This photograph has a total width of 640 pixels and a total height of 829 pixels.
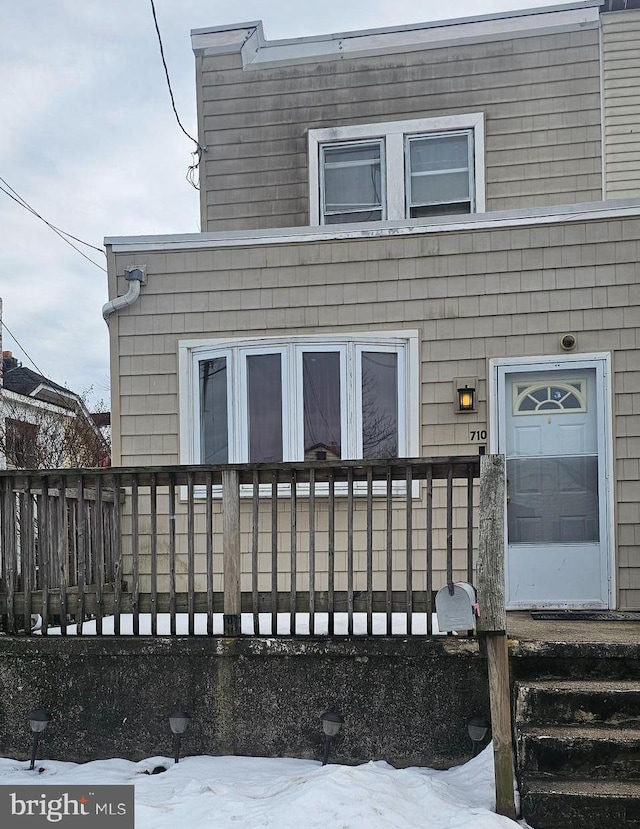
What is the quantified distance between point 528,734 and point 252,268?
4.15 meters

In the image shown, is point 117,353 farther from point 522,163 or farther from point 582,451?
point 522,163

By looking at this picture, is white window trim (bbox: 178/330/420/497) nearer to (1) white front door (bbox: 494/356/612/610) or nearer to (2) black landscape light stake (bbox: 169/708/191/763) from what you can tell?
(1) white front door (bbox: 494/356/612/610)

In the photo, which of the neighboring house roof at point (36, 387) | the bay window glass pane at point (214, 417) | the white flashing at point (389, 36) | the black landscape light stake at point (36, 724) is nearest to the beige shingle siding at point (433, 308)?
the bay window glass pane at point (214, 417)

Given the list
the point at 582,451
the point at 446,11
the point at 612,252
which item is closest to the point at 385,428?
the point at 582,451

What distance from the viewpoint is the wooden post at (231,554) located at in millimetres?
4168

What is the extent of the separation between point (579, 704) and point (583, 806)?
18.0 inches

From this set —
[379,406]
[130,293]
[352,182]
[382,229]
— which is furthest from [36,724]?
[352,182]

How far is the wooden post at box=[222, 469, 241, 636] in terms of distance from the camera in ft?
13.7

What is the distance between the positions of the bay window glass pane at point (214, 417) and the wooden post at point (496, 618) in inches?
122

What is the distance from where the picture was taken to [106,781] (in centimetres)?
375

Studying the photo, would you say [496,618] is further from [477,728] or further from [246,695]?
[246,695]

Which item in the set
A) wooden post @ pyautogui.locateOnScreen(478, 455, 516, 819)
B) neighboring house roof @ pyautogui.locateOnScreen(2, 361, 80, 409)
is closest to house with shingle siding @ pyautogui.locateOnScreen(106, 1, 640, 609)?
wooden post @ pyautogui.locateOnScreen(478, 455, 516, 819)

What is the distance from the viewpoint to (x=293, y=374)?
623 centimetres

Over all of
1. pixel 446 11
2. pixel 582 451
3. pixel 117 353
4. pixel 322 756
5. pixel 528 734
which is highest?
pixel 446 11
